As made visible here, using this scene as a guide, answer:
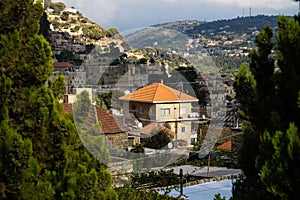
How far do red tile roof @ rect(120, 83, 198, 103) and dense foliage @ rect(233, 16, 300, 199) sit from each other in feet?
15.1

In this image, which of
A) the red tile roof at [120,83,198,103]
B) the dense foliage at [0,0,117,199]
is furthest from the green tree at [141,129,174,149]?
the dense foliage at [0,0,117,199]

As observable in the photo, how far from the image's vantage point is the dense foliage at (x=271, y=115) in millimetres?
2395

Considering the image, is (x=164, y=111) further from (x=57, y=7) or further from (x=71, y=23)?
(x=57, y=7)

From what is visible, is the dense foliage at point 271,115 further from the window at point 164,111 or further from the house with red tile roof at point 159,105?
the window at point 164,111

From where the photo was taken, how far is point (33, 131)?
2885 millimetres

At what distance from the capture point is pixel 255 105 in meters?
2.88

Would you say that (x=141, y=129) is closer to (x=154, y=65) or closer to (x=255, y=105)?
(x=154, y=65)

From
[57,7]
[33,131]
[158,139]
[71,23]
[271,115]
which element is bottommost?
[158,139]

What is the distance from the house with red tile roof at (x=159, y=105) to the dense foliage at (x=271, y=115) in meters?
4.61

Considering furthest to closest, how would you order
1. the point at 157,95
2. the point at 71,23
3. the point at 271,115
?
the point at 71,23, the point at 157,95, the point at 271,115

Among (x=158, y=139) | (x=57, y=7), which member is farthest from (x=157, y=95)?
(x=57, y=7)

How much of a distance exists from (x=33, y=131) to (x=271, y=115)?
1.53 metres

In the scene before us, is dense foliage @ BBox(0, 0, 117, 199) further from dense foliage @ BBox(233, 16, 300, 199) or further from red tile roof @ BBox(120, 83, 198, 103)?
red tile roof @ BBox(120, 83, 198, 103)

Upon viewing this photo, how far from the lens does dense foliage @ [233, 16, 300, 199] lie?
2.39 m
